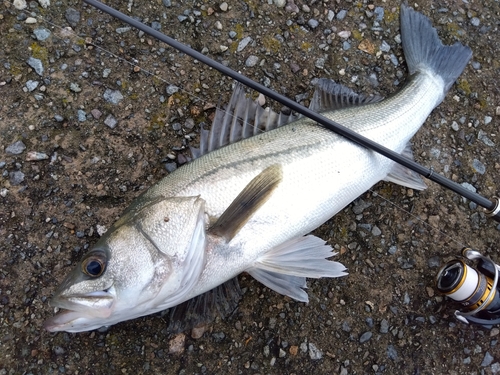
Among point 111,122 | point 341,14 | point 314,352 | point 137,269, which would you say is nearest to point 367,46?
point 341,14

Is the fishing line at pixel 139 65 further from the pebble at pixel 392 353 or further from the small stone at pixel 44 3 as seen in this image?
the pebble at pixel 392 353

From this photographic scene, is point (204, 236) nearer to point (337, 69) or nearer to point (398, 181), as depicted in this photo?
Answer: point (398, 181)

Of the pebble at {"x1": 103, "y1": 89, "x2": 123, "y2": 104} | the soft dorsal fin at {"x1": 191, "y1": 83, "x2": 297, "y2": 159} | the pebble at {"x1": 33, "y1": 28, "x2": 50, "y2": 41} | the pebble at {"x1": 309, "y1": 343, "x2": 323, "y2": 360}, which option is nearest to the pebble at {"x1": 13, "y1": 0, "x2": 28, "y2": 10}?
the pebble at {"x1": 33, "y1": 28, "x2": 50, "y2": 41}

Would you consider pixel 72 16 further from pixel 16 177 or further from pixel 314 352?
pixel 314 352

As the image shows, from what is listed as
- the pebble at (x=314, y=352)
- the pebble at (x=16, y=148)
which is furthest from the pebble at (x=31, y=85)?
the pebble at (x=314, y=352)

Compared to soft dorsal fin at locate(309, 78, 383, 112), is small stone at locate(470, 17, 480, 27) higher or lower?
higher

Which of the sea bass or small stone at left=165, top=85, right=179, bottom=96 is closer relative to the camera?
the sea bass

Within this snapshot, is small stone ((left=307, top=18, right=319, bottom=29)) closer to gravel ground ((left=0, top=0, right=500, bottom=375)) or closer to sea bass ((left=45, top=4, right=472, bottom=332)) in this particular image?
gravel ground ((left=0, top=0, right=500, bottom=375))
